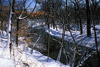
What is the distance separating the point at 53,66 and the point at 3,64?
86.0 inches

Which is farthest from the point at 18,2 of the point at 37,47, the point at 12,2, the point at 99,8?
the point at 99,8

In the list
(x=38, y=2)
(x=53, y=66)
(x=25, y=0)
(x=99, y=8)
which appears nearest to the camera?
(x=53, y=66)

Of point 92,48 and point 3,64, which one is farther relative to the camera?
point 92,48

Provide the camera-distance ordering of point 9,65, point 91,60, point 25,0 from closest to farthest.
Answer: point 9,65, point 25,0, point 91,60

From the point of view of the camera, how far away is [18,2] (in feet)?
23.9

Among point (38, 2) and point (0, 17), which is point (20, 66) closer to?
→ point (38, 2)

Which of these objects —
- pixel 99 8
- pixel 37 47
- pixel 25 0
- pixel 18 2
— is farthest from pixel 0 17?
pixel 99 8

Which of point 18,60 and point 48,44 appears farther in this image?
point 48,44

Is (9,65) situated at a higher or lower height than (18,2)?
lower

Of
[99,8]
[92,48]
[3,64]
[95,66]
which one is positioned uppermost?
[99,8]

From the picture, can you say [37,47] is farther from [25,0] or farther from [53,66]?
[53,66]

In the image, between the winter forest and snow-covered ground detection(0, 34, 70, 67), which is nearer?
snow-covered ground detection(0, 34, 70, 67)

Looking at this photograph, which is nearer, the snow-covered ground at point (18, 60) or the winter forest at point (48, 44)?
the snow-covered ground at point (18, 60)

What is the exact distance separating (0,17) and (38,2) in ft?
42.8
